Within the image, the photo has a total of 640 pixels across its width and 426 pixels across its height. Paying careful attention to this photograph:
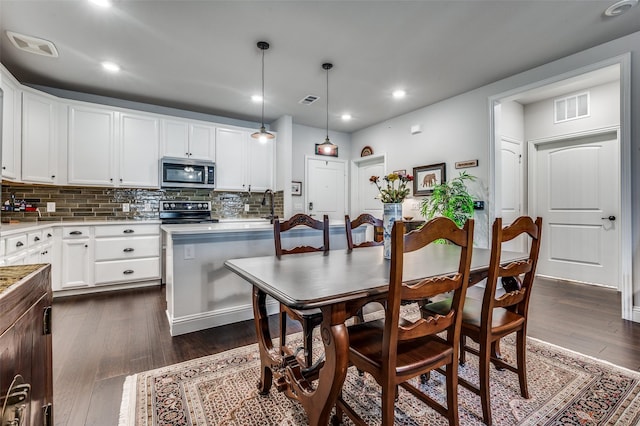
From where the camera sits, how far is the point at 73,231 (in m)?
3.65

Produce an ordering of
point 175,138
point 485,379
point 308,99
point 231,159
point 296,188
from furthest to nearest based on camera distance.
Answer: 1. point 296,188
2. point 231,159
3. point 175,138
4. point 308,99
5. point 485,379

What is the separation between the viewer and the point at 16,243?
2662 millimetres

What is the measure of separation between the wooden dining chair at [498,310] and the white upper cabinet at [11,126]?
172 inches

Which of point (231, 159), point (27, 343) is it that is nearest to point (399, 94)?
point (231, 159)

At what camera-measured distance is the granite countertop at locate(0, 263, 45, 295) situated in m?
0.67

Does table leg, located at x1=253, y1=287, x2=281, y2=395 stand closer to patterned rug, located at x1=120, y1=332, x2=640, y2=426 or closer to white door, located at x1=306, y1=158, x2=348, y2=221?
patterned rug, located at x1=120, y1=332, x2=640, y2=426

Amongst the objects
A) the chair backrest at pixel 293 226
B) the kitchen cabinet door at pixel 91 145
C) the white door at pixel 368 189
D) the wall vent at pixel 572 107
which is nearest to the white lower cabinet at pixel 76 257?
the kitchen cabinet door at pixel 91 145

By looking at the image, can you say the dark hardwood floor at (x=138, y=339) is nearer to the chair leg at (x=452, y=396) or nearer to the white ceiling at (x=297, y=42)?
the chair leg at (x=452, y=396)

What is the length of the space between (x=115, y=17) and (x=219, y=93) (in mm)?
1717

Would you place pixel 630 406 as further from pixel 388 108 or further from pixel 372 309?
pixel 388 108

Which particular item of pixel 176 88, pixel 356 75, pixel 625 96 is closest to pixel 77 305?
pixel 176 88

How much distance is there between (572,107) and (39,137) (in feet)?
23.3

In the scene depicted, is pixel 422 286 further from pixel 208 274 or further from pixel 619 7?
pixel 619 7

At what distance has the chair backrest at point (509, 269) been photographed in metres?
1.42
